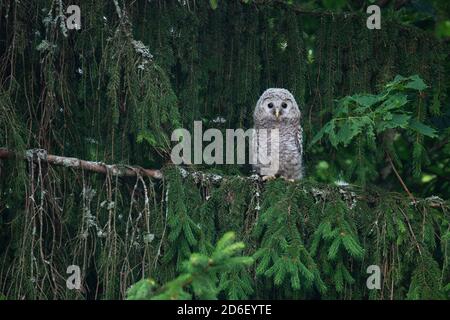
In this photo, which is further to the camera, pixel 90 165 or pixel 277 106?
pixel 277 106

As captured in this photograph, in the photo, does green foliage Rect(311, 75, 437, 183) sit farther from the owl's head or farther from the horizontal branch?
the owl's head

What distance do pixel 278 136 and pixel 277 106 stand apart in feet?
0.85

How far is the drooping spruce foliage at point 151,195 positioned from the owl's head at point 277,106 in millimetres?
716

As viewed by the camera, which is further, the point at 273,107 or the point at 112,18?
the point at 273,107

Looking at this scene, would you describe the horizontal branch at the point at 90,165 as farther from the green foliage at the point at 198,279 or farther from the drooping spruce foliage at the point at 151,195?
the green foliage at the point at 198,279

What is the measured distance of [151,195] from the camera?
564cm

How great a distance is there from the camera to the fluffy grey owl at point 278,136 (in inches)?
271

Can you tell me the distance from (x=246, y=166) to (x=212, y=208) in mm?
1465

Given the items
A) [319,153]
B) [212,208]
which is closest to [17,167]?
[212,208]

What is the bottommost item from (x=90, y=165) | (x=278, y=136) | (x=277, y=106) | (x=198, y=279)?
(x=198, y=279)

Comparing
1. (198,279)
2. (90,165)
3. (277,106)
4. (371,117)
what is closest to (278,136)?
(277,106)

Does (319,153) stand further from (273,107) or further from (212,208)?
(212,208)

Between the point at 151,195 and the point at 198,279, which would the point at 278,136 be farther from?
the point at 198,279
